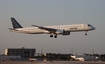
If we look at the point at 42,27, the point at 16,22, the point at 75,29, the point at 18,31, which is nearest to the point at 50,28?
the point at 42,27

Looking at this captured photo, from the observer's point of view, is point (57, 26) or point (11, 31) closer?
point (57, 26)

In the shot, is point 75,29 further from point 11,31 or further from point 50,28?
point 11,31

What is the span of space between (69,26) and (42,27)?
9.61 meters

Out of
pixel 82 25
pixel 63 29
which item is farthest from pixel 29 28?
pixel 82 25

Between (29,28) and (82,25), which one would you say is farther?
(29,28)

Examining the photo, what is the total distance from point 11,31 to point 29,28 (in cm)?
712

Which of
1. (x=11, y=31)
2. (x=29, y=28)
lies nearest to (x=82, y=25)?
(x=29, y=28)

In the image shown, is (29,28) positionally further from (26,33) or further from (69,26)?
(69,26)

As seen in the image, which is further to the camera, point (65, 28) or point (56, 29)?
point (56, 29)

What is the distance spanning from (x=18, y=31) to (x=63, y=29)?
20.1 metres

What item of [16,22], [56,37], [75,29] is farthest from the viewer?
[16,22]

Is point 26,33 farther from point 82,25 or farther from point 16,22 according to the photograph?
point 82,25

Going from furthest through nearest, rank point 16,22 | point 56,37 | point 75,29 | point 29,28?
1. point 16,22
2. point 29,28
3. point 56,37
4. point 75,29

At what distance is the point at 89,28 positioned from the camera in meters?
82.6
